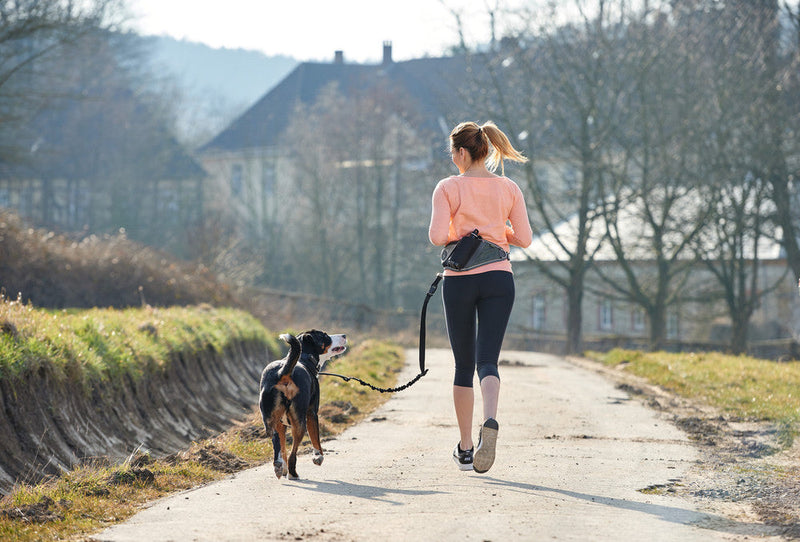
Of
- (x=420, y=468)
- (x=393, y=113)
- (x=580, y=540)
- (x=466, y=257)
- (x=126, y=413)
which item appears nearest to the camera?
(x=580, y=540)

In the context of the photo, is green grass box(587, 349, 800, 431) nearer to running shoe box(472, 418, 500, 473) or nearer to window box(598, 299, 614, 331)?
running shoe box(472, 418, 500, 473)

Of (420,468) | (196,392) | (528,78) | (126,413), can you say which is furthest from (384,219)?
(420,468)

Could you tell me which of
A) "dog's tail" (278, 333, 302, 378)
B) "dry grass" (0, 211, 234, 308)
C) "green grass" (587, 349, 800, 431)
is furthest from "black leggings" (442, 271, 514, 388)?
"dry grass" (0, 211, 234, 308)

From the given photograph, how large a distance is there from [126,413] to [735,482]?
269 inches

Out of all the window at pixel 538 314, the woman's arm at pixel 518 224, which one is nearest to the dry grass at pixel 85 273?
the woman's arm at pixel 518 224

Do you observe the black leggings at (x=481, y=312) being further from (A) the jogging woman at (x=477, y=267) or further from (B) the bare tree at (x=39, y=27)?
(B) the bare tree at (x=39, y=27)

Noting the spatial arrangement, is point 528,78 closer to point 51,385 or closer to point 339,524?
point 51,385

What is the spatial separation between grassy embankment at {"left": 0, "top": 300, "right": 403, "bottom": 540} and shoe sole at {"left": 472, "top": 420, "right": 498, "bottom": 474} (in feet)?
6.44

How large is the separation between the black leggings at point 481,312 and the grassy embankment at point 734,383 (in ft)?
12.3

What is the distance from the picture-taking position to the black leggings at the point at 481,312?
668cm

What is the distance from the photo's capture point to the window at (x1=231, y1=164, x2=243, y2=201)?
184ft

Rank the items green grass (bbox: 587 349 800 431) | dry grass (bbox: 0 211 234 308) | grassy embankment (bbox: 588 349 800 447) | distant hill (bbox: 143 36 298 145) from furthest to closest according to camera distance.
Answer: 1. distant hill (bbox: 143 36 298 145)
2. dry grass (bbox: 0 211 234 308)
3. green grass (bbox: 587 349 800 431)
4. grassy embankment (bbox: 588 349 800 447)

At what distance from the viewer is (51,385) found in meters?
9.38

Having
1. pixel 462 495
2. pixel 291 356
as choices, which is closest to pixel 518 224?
pixel 291 356
